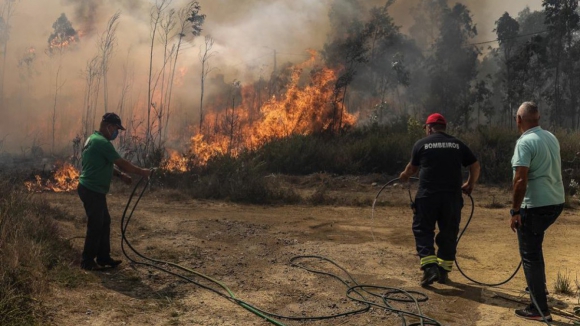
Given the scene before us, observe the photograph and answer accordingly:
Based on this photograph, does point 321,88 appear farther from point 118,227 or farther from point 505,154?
point 118,227

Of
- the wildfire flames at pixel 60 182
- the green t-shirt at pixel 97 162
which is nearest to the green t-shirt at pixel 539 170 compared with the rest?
the green t-shirt at pixel 97 162

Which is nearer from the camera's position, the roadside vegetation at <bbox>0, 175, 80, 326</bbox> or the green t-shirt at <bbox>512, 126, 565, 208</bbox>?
the roadside vegetation at <bbox>0, 175, 80, 326</bbox>

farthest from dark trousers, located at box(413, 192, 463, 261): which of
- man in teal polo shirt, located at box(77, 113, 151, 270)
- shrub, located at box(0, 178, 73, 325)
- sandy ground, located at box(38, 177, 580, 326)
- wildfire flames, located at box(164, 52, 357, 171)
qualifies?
wildfire flames, located at box(164, 52, 357, 171)

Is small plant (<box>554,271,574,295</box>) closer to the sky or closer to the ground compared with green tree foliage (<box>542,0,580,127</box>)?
closer to the ground

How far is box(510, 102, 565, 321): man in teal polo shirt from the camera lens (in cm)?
397

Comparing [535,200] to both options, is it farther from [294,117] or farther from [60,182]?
[294,117]

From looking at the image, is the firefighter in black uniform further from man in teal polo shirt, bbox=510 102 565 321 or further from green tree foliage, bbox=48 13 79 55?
green tree foliage, bbox=48 13 79 55

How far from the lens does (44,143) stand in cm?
2511

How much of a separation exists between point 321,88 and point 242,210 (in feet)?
39.3

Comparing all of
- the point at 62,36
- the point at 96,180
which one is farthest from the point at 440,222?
the point at 62,36

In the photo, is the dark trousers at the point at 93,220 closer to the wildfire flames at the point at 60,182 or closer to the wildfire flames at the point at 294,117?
the wildfire flames at the point at 60,182

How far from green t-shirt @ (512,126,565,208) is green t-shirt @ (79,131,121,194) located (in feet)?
13.9

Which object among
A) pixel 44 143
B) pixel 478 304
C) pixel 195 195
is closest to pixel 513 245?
pixel 478 304

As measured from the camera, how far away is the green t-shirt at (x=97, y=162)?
16.8 feet
